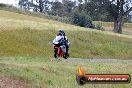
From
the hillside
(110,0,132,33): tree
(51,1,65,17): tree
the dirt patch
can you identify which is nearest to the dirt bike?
the hillside

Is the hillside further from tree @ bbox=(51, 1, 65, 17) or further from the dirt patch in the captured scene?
tree @ bbox=(51, 1, 65, 17)

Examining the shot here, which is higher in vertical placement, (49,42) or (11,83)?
(11,83)

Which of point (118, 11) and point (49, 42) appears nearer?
point (49, 42)

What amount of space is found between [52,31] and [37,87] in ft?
147

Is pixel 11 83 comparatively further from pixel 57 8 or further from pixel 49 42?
pixel 57 8

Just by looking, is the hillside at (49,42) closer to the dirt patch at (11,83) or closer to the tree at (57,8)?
the dirt patch at (11,83)

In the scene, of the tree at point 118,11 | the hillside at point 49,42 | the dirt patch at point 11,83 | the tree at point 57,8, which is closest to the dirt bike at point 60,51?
the hillside at point 49,42

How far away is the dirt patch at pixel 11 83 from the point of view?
14.0 meters

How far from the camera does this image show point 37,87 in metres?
14.8

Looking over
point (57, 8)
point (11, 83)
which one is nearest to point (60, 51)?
point (11, 83)

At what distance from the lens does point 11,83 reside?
47.4 ft

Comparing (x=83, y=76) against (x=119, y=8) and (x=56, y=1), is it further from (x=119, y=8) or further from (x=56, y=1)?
(x=56, y=1)

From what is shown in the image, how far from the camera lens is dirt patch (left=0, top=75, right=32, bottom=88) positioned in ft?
46.1

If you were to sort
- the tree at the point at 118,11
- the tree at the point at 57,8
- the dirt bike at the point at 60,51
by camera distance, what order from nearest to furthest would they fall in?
the dirt bike at the point at 60,51, the tree at the point at 118,11, the tree at the point at 57,8
